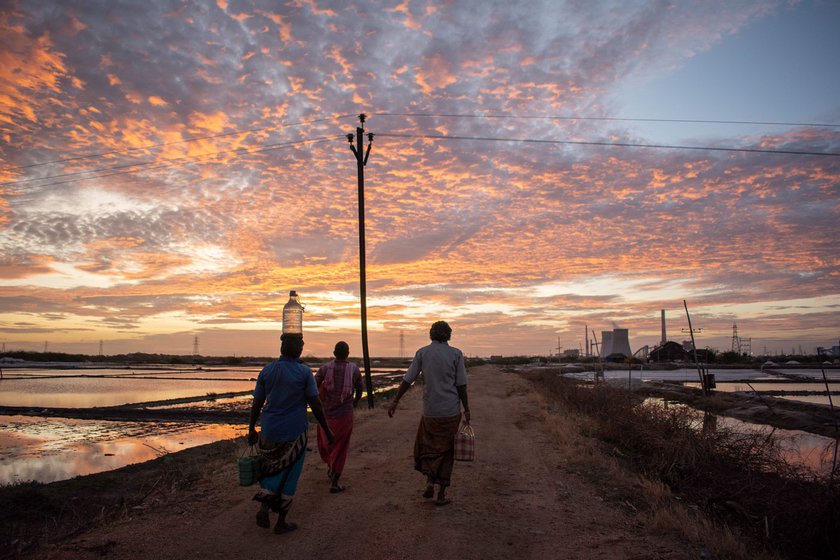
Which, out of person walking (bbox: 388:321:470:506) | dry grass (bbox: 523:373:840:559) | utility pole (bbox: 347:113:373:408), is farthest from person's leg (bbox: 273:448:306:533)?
utility pole (bbox: 347:113:373:408)

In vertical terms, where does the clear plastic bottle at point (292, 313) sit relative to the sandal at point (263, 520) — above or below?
above

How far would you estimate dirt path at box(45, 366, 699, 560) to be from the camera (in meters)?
5.79

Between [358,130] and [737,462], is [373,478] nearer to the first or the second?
[737,462]

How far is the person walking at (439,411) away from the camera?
761cm

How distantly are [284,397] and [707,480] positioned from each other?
26.6ft

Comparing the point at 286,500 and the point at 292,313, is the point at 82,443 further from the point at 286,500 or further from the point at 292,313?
the point at 286,500

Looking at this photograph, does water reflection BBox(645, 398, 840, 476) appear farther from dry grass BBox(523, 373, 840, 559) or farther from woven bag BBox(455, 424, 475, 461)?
woven bag BBox(455, 424, 475, 461)

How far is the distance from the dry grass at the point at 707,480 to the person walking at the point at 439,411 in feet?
8.81

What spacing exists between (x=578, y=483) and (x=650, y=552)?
3214mm

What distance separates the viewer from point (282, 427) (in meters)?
6.57

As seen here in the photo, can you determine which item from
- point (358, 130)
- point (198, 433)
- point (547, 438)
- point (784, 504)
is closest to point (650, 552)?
point (784, 504)

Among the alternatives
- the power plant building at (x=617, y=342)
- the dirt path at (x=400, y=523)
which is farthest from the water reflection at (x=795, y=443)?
the power plant building at (x=617, y=342)

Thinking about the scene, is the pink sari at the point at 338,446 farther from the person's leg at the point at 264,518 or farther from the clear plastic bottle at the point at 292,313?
the clear plastic bottle at the point at 292,313

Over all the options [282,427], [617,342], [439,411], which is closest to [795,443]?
[439,411]
